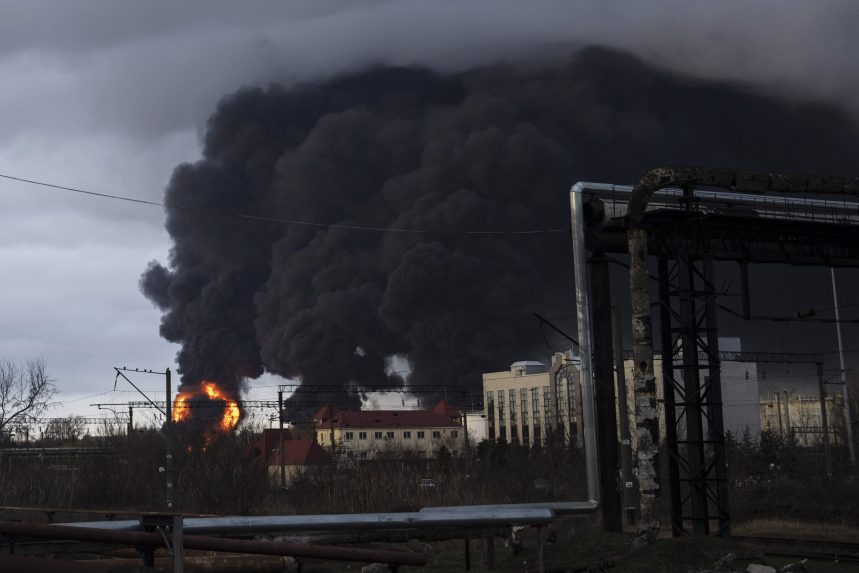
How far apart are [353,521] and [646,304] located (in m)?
7.12

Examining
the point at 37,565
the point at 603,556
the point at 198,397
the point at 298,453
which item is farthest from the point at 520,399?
the point at 37,565

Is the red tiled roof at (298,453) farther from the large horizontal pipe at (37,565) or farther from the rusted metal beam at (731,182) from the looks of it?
the large horizontal pipe at (37,565)

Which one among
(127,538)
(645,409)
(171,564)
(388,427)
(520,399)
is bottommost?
(171,564)

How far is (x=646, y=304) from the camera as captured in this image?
18.9m

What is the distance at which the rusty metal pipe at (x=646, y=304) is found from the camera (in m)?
18.4

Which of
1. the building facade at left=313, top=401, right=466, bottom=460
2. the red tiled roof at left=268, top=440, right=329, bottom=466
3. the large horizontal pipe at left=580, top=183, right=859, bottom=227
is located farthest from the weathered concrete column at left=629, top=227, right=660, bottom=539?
the building facade at left=313, top=401, right=466, bottom=460

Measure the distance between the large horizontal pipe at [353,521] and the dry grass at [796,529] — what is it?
1170 cm

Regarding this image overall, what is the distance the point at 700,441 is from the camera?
21.8 meters

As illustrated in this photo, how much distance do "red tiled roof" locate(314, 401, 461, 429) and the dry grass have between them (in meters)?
69.2

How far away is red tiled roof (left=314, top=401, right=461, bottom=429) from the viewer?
9850cm

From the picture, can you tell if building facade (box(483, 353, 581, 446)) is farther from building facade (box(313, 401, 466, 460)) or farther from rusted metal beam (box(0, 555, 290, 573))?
rusted metal beam (box(0, 555, 290, 573))

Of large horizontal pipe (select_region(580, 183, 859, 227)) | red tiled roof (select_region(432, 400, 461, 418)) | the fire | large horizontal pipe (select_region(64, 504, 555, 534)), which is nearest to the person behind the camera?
large horizontal pipe (select_region(64, 504, 555, 534))

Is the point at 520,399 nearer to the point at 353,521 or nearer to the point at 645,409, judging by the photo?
the point at 645,409

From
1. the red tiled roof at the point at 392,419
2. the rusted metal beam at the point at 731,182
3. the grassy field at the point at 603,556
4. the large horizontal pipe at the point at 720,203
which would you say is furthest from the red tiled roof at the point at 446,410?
the rusted metal beam at the point at 731,182
